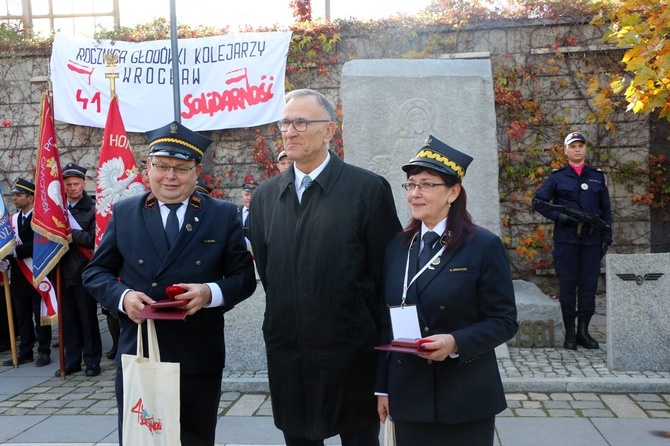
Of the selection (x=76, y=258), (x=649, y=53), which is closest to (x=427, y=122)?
(x=649, y=53)

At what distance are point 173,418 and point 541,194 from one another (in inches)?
203

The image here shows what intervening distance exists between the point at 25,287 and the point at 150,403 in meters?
5.51

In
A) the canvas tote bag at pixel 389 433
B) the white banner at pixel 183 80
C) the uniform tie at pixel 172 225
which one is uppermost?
the white banner at pixel 183 80

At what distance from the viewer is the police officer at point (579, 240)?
6.77 m

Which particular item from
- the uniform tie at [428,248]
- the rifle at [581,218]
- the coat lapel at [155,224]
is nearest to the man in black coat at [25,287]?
the coat lapel at [155,224]

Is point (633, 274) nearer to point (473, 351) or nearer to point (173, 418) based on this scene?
point (473, 351)

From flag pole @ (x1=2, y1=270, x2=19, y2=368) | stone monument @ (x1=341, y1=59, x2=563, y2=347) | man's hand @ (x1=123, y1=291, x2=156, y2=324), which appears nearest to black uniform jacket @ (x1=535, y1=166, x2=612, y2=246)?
stone monument @ (x1=341, y1=59, x2=563, y2=347)

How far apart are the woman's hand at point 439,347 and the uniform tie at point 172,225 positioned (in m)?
1.32

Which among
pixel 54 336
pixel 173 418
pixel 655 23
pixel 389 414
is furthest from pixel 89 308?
pixel 655 23

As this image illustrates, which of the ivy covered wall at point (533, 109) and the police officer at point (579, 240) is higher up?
the ivy covered wall at point (533, 109)

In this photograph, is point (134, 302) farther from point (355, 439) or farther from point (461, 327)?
point (461, 327)

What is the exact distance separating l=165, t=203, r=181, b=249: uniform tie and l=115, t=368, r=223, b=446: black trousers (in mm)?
626

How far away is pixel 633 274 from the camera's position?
5.96 meters

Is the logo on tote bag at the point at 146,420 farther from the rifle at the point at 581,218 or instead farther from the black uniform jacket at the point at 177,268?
the rifle at the point at 581,218
